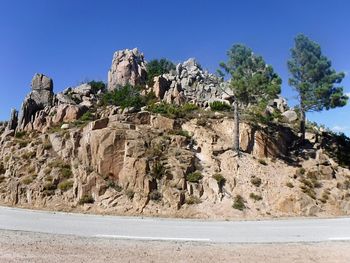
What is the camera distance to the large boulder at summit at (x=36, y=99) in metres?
39.4

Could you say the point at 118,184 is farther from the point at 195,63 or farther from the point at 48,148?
the point at 195,63

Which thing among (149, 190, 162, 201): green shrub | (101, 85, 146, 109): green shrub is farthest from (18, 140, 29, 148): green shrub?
(149, 190, 162, 201): green shrub

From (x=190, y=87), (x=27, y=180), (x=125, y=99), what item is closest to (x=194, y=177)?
(x=27, y=180)

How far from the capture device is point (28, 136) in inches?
1436

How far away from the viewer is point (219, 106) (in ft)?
123

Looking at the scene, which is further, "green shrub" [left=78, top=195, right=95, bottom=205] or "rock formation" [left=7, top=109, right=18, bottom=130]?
"rock formation" [left=7, top=109, right=18, bottom=130]

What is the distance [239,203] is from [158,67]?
136 feet

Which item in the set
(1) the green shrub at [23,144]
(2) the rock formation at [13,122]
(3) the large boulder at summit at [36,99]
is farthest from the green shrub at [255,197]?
(2) the rock formation at [13,122]

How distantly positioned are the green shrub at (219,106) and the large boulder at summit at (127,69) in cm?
2397

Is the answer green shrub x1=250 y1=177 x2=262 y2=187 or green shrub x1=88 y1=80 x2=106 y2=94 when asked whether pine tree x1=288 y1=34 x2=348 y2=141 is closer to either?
green shrub x1=250 y1=177 x2=262 y2=187

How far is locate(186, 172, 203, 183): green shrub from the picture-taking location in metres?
25.8

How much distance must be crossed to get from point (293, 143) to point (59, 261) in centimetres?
2910

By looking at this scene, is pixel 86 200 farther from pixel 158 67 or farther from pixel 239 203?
pixel 158 67

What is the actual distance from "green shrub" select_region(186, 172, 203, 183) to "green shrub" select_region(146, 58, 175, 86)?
35.0 meters
